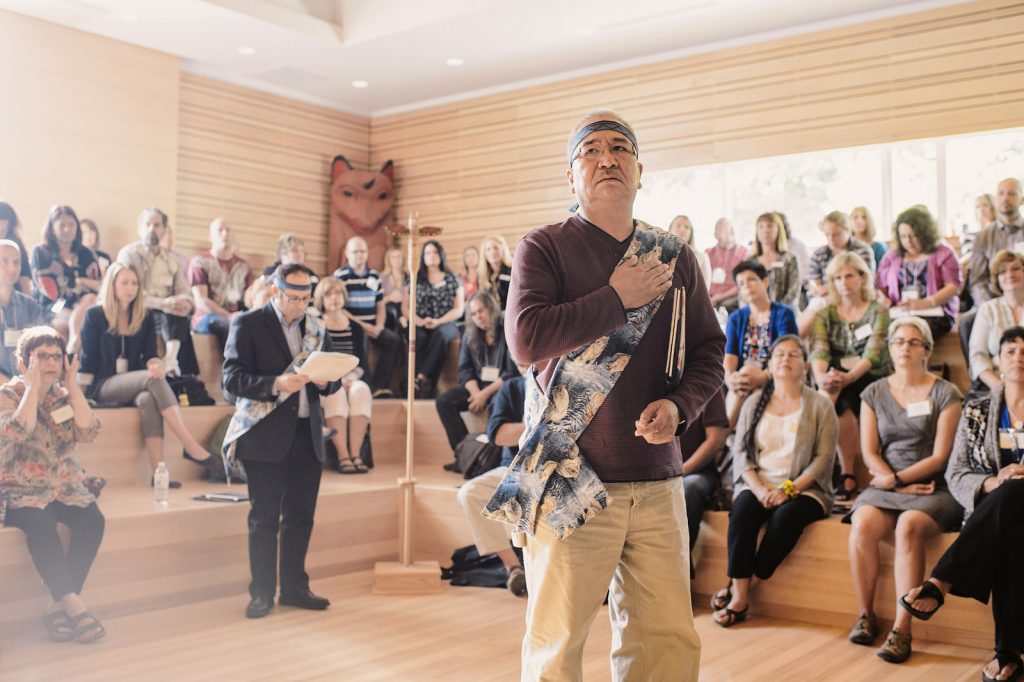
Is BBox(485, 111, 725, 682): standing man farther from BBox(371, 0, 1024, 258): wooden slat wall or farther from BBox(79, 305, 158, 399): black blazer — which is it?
BBox(371, 0, 1024, 258): wooden slat wall

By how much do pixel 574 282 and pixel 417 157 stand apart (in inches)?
315

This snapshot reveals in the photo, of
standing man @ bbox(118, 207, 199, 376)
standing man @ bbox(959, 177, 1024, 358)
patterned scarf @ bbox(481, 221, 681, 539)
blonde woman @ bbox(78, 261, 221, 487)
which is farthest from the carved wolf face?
patterned scarf @ bbox(481, 221, 681, 539)

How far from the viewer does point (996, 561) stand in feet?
11.7

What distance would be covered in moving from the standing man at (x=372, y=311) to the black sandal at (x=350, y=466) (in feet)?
3.63

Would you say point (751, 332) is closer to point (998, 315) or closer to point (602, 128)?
point (998, 315)

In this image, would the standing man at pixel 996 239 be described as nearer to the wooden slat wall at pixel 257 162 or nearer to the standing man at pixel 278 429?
the standing man at pixel 278 429

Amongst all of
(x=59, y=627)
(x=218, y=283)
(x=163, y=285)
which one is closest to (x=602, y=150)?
(x=59, y=627)

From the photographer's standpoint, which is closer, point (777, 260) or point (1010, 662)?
point (1010, 662)

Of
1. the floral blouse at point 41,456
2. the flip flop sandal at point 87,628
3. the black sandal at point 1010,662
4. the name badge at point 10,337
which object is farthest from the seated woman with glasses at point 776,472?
the name badge at point 10,337

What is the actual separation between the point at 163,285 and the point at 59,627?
121 inches

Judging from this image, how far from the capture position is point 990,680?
11.0 ft

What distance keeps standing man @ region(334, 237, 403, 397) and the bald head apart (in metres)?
4.23

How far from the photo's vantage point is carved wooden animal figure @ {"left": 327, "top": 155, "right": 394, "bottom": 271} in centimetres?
949

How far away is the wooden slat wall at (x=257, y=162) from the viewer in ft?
28.0
